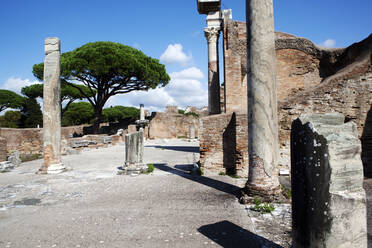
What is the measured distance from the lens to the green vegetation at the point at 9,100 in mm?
33125

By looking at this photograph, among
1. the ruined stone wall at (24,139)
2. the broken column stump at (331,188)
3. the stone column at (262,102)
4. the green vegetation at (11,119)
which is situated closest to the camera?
the broken column stump at (331,188)

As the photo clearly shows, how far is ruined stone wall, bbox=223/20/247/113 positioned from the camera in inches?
368

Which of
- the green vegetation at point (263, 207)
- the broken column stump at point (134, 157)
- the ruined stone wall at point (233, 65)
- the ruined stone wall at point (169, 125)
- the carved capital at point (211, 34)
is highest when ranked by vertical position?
the carved capital at point (211, 34)

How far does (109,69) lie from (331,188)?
70.0 feet

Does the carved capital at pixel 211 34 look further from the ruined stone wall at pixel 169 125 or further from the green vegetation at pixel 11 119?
the green vegetation at pixel 11 119

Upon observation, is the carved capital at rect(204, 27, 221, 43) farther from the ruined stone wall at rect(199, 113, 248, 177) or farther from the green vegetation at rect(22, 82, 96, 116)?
the green vegetation at rect(22, 82, 96, 116)

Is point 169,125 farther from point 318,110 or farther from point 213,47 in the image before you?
point 318,110

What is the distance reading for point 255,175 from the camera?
4066mm

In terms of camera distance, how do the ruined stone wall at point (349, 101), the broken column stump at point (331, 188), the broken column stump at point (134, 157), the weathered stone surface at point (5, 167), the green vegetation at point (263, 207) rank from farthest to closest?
the weathered stone surface at point (5, 167), the broken column stump at point (134, 157), the ruined stone wall at point (349, 101), the green vegetation at point (263, 207), the broken column stump at point (331, 188)

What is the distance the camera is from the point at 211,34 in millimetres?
11562

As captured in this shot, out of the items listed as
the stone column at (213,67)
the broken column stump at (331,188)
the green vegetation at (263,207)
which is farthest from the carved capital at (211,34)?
the broken column stump at (331,188)

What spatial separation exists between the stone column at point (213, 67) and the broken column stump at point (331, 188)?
9605 mm

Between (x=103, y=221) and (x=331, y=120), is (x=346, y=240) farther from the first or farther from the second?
(x=103, y=221)

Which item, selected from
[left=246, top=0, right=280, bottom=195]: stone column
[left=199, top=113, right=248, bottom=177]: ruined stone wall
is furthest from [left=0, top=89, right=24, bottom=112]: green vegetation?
[left=246, top=0, right=280, bottom=195]: stone column
